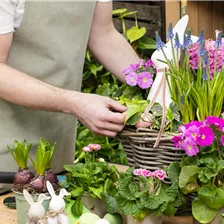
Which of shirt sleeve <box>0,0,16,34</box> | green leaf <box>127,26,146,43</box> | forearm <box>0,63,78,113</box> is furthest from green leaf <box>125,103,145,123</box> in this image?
green leaf <box>127,26,146,43</box>

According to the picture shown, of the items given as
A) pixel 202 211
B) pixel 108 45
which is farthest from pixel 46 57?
pixel 202 211

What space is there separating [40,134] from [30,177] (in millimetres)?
471

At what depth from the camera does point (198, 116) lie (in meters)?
1.65

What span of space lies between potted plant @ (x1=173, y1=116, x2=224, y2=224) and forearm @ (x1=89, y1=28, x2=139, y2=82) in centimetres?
73

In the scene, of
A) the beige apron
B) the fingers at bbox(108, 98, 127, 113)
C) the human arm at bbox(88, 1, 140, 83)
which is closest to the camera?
the fingers at bbox(108, 98, 127, 113)

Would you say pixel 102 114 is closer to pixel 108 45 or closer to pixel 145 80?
pixel 145 80

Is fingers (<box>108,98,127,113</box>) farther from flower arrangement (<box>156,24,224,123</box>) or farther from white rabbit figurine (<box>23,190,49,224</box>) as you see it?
white rabbit figurine (<box>23,190,49,224</box>)

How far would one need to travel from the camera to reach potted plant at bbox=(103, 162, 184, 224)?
155cm

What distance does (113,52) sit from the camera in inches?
91.0

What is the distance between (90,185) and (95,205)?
6 centimetres

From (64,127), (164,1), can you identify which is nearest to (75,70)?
(64,127)

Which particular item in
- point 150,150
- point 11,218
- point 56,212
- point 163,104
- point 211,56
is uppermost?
point 211,56

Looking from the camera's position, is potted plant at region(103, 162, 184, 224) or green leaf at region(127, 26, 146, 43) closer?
potted plant at region(103, 162, 184, 224)

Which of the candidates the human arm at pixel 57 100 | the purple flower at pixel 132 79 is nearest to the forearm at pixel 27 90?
the human arm at pixel 57 100
